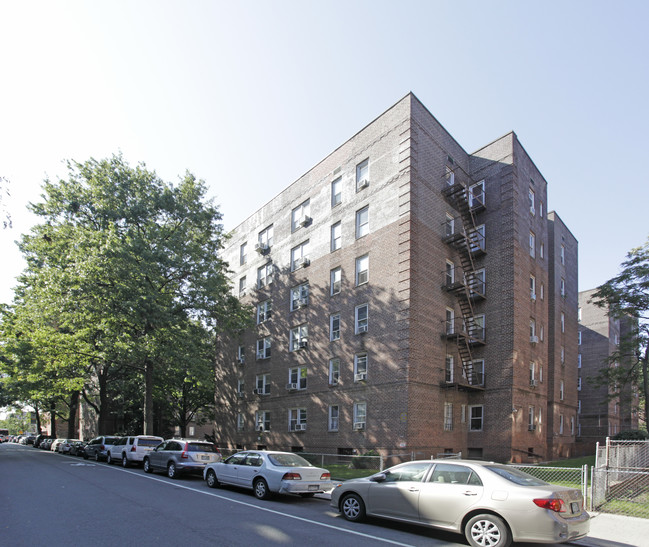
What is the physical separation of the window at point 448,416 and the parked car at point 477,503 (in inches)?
565

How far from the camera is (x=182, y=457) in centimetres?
1659

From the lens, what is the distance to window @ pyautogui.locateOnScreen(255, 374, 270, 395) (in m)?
31.5

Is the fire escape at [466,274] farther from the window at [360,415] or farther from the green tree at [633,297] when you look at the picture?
the green tree at [633,297]

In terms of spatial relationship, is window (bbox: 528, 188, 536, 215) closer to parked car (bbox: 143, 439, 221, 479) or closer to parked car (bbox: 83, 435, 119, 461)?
parked car (bbox: 143, 439, 221, 479)

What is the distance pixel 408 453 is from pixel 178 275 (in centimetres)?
1547

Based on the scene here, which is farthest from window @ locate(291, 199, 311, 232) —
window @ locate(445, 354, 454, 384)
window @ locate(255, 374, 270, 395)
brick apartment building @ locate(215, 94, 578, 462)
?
window @ locate(445, 354, 454, 384)

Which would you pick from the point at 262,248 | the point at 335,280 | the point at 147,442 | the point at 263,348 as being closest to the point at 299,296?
the point at 335,280

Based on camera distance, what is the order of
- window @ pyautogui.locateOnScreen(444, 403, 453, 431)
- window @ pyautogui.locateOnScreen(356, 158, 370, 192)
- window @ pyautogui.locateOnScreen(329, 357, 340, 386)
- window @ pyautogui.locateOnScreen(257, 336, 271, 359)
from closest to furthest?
window @ pyautogui.locateOnScreen(444, 403, 453, 431) → window @ pyautogui.locateOnScreen(329, 357, 340, 386) → window @ pyautogui.locateOnScreen(356, 158, 370, 192) → window @ pyautogui.locateOnScreen(257, 336, 271, 359)

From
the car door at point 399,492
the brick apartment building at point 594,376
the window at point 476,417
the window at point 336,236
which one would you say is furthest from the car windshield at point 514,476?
the brick apartment building at point 594,376

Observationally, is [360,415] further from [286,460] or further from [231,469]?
[286,460]

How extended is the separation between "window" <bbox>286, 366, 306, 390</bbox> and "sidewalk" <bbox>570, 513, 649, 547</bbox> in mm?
18891

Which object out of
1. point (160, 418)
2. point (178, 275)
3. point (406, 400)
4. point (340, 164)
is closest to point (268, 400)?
point (178, 275)

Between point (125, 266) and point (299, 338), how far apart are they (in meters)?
10.7

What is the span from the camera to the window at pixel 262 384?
1241 inches
